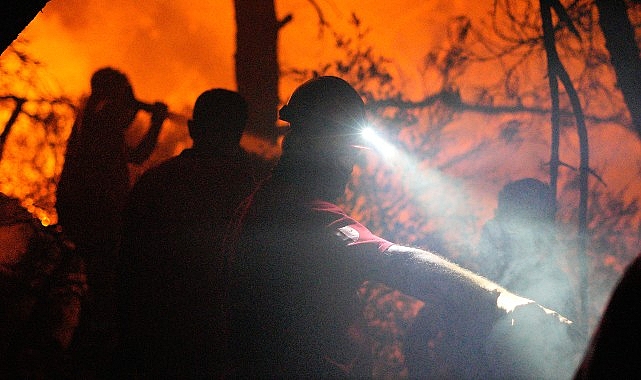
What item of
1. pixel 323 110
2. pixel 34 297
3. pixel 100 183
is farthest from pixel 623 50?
pixel 34 297

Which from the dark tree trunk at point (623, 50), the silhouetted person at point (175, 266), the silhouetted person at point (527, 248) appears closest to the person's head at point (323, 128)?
the silhouetted person at point (175, 266)

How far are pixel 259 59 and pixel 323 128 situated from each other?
2.68 metres

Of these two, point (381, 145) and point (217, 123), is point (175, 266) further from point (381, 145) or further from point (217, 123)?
point (381, 145)

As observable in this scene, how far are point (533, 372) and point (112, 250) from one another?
3951mm

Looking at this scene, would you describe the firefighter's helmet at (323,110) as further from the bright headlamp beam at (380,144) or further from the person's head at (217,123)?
the bright headlamp beam at (380,144)

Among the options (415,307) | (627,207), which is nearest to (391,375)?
(415,307)

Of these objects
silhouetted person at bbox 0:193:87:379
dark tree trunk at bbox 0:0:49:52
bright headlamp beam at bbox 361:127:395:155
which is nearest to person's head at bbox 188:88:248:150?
dark tree trunk at bbox 0:0:49:52

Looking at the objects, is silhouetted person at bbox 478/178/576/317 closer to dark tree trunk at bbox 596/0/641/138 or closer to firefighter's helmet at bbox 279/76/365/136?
dark tree trunk at bbox 596/0/641/138

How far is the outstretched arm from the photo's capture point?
12.7 ft

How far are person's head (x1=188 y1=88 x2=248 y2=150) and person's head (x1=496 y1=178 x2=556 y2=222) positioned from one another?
2.83 m

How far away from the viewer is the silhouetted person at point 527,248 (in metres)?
3.36

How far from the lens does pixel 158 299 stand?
2.58 metres

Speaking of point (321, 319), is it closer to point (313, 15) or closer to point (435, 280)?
point (435, 280)

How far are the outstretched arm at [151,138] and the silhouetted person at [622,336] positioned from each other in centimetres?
413
